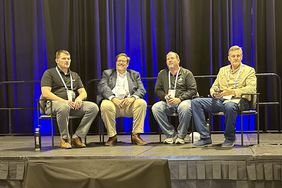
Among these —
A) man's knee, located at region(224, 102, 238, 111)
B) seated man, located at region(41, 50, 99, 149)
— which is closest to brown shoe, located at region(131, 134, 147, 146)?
seated man, located at region(41, 50, 99, 149)

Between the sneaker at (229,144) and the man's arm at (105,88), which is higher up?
the man's arm at (105,88)

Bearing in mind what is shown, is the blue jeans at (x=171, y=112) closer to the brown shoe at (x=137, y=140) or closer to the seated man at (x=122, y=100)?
the seated man at (x=122, y=100)

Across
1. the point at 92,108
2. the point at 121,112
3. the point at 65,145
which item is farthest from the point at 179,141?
the point at 65,145

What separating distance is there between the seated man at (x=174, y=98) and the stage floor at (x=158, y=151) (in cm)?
17

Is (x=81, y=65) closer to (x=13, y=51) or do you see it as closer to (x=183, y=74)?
(x=13, y=51)

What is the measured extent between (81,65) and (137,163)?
4236mm

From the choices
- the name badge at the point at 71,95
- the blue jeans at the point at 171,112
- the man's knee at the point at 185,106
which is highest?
the name badge at the point at 71,95

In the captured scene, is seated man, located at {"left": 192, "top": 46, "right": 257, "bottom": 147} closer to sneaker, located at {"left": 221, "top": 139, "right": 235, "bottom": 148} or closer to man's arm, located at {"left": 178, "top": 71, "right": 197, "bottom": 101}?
sneaker, located at {"left": 221, "top": 139, "right": 235, "bottom": 148}

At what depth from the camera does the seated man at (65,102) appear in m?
4.43

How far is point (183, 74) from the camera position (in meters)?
4.71

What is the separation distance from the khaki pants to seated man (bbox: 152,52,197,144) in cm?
14

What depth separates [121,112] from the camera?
464 cm

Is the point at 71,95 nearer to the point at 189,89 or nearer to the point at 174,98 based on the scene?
the point at 174,98

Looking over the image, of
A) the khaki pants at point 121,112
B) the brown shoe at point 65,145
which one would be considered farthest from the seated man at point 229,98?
the brown shoe at point 65,145
